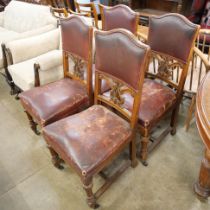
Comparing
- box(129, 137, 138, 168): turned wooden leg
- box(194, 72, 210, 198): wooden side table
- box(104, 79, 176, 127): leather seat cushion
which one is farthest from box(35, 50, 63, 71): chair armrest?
box(194, 72, 210, 198): wooden side table

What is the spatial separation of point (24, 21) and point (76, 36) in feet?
6.41

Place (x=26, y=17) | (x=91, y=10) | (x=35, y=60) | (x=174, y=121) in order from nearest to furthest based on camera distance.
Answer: (x=174, y=121), (x=35, y=60), (x=26, y=17), (x=91, y=10)

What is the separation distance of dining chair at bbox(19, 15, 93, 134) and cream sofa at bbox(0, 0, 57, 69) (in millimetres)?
1088

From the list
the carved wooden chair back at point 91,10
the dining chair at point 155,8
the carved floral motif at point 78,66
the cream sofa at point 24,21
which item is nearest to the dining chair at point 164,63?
the carved floral motif at point 78,66

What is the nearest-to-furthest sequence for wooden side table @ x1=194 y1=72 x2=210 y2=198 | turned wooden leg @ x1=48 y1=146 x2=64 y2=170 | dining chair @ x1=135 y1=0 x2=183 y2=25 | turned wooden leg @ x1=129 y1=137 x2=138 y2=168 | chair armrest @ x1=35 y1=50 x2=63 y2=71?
wooden side table @ x1=194 y1=72 x2=210 y2=198, turned wooden leg @ x1=129 y1=137 x2=138 y2=168, turned wooden leg @ x1=48 y1=146 x2=64 y2=170, chair armrest @ x1=35 y1=50 x2=63 y2=71, dining chair @ x1=135 y1=0 x2=183 y2=25

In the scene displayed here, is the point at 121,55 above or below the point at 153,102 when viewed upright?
above

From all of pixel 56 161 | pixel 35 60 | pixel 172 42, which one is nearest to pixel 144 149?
pixel 56 161

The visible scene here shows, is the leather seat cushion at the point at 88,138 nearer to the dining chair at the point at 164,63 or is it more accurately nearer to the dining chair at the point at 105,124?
the dining chair at the point at 105,124

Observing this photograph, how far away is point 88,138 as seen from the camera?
1.22 m

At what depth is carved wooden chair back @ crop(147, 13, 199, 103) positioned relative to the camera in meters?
1.41

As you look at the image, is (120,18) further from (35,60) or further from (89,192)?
(89,192)

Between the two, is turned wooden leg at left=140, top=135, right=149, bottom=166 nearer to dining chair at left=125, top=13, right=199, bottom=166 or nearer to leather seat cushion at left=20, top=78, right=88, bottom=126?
dining chair at left=125, top=13, right=199, bottom=166

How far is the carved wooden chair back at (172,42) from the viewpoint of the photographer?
1.41 meters

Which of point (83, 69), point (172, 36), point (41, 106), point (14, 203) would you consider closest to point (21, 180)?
point (14, 203)
